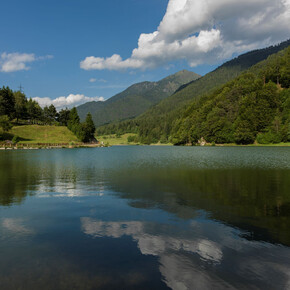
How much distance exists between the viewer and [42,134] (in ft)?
570

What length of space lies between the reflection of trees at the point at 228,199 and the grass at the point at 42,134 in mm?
147441

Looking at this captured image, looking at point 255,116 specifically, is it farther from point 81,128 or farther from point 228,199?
point 228,199

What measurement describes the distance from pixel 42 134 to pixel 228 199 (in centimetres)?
17544

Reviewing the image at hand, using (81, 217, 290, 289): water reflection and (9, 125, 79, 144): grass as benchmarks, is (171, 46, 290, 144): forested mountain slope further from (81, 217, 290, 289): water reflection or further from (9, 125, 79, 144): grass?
(81, 217, 290, 289): water reflection

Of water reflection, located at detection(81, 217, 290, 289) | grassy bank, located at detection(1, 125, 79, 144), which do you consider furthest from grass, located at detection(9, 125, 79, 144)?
water reflection, located at detection(81, 217, 290, 289)

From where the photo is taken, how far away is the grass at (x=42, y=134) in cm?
Answer: 15955

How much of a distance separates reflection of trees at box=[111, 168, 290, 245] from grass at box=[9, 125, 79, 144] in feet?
484

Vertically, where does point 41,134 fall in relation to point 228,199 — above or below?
above

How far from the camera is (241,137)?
166m

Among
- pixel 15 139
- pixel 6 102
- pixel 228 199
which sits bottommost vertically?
pixel 228 199

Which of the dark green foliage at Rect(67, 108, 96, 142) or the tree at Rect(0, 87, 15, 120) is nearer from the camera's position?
the tree at Rect(0, 87, 15, 120)

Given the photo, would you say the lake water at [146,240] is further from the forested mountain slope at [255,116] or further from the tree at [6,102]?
the tree at [6,102]

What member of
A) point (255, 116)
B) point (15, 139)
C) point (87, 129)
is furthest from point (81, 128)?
point (255, 116)

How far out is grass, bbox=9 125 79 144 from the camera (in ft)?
523
